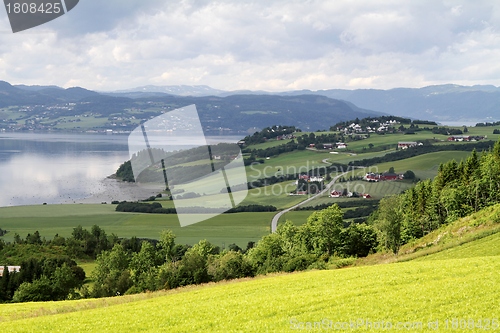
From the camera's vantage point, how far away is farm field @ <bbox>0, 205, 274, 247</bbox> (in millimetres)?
82500

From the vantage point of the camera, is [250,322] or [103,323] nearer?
[250,322]

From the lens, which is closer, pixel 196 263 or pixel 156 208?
pixel 196 263

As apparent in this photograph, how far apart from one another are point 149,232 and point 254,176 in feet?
174

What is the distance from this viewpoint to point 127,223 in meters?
95.9

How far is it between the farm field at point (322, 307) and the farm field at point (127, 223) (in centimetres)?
5600

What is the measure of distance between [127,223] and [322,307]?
281 feet

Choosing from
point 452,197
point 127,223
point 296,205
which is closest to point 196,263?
point 452,197

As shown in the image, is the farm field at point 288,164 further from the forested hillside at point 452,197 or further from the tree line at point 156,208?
the forested hillside at point 452,197

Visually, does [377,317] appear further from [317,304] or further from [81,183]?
[81,183]

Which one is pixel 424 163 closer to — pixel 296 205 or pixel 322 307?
pixel 296 205

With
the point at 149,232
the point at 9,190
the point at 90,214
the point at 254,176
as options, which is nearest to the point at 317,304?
the point at 149,232

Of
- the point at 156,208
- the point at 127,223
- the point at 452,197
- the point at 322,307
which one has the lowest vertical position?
the point at 127,223

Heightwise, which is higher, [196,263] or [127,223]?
[196,263]

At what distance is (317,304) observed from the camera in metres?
15.6
